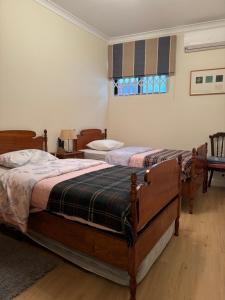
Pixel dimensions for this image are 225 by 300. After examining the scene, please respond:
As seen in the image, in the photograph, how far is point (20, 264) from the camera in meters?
1.94

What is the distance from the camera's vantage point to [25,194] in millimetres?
1976

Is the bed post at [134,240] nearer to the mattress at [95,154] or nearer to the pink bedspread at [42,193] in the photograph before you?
the pink bedspread at [42,193]

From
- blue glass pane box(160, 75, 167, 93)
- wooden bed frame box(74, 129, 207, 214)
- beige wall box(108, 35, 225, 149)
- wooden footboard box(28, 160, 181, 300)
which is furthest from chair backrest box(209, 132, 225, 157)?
wooden footboard box(28, 160, 181, 300)

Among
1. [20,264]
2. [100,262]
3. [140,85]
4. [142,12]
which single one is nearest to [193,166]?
[100,262]

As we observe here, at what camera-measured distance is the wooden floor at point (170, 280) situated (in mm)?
1643

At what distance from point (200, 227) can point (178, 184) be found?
Result: 0.70 meters

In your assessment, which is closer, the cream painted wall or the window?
the cream painted wall

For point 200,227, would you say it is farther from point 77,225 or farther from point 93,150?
point 93,150

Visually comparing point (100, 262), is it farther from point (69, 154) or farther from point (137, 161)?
point (69, 154)

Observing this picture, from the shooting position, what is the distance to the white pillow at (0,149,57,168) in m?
2.59

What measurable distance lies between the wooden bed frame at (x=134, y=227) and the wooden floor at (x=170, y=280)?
0.22m

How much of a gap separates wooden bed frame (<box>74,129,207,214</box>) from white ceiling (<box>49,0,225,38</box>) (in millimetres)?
1875

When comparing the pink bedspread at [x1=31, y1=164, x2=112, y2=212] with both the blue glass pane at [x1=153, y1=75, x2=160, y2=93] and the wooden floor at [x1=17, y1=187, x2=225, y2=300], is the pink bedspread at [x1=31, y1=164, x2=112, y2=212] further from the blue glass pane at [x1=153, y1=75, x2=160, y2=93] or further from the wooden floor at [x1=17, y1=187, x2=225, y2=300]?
the blue glass pane at [x1=153, y1=75, x2=160, y2=93]

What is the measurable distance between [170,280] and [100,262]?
547mm
